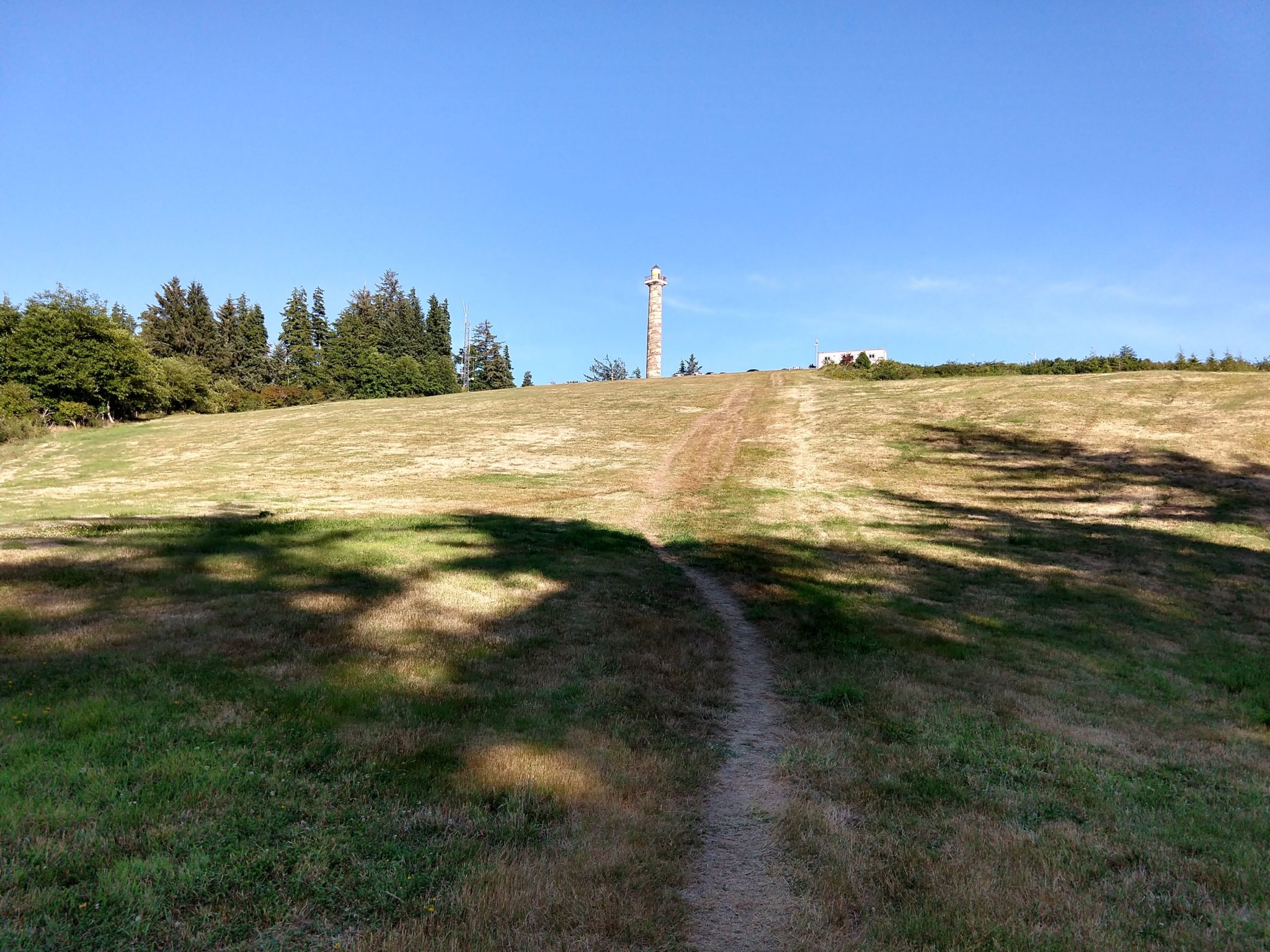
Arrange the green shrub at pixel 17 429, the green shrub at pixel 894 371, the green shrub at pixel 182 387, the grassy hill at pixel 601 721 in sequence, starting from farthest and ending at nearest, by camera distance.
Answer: the green shrub at pixel 182 387
the green shrub at pixel 894 371
the green shrub at pixel 17 429
the grassy hill at pixel 601 721

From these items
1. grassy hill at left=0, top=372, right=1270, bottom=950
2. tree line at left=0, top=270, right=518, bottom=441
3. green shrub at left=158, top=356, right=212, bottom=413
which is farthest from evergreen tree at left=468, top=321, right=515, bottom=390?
grassy hill at left=0, top=372, right=1270, bottom=950

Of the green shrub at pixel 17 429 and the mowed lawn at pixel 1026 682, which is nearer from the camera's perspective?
the mowed lawn at pixel 1026 682

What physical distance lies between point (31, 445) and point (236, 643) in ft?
141

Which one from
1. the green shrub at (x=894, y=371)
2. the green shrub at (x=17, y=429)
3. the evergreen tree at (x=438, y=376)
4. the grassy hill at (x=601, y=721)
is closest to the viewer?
the grassy hill at (x=601, y=721)

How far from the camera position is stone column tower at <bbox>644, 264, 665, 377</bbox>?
8881 centimetres

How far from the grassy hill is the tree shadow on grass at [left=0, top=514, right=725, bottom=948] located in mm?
32

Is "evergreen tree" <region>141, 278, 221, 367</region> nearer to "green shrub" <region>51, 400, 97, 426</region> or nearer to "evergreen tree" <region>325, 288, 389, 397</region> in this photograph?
"evergreen tree" <region>325, 288, 389, 397</region>

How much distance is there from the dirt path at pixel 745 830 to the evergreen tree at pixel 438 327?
101 metres

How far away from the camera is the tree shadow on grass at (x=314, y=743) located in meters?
4.29

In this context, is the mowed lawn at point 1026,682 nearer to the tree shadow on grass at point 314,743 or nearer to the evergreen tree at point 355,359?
the tree shadow on grass at point 314,743

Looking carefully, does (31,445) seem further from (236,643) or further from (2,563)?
(236,643)

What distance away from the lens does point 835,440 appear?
3378cm

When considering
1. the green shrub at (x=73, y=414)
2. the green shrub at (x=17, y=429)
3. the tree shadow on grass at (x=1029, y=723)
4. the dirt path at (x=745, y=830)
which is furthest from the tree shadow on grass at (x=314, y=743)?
the green shrub at (x=73, y=414)

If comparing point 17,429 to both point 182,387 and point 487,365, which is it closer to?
point 182,387
